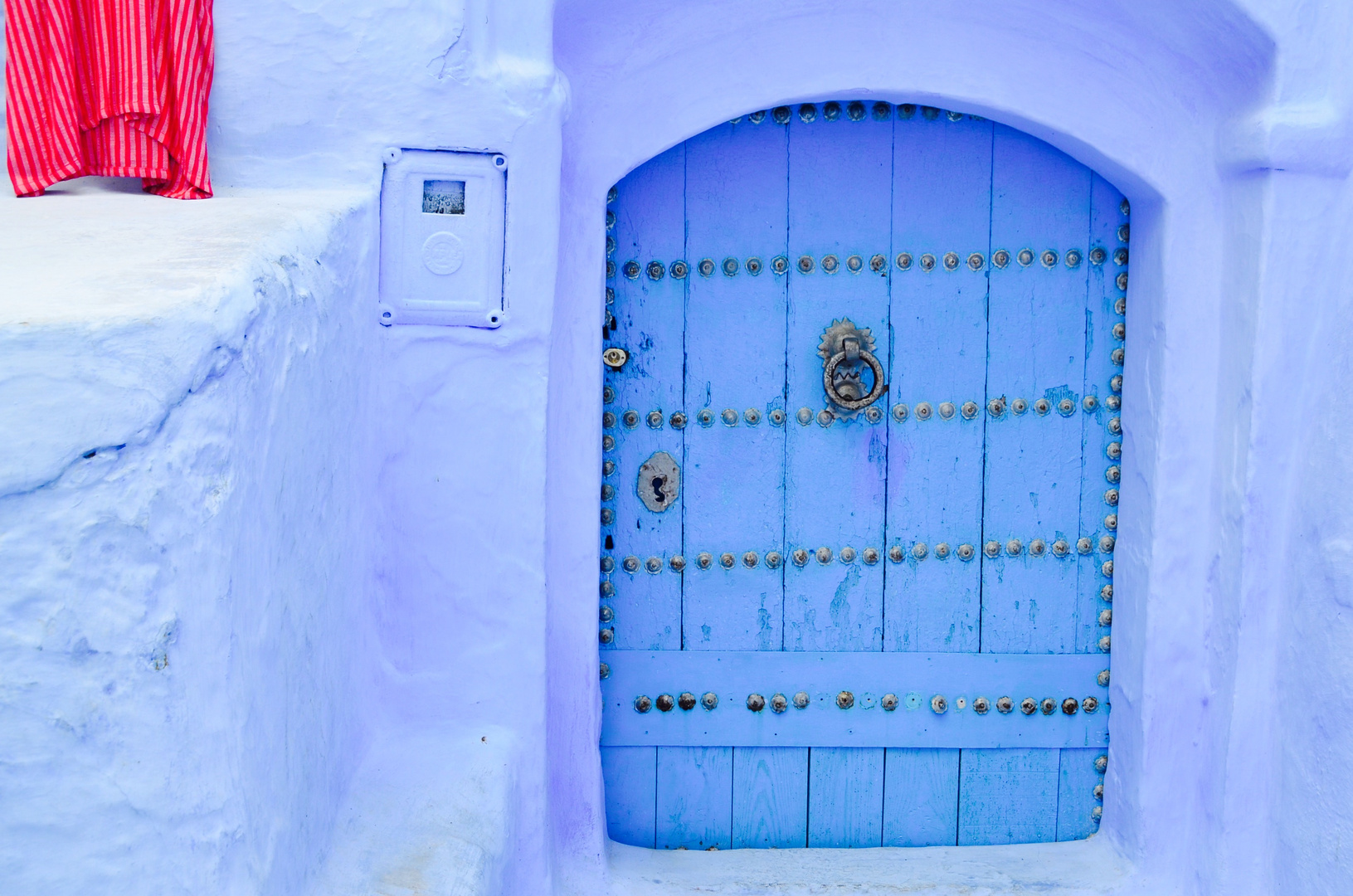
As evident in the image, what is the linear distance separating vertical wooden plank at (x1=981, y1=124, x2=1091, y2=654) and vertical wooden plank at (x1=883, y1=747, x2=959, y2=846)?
0.23 m

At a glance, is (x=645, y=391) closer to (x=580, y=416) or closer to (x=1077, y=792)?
(x=580, y=416)

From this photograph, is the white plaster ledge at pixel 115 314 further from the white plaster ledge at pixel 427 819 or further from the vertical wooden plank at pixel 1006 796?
the vertical wooden plank at pixel 1006 796

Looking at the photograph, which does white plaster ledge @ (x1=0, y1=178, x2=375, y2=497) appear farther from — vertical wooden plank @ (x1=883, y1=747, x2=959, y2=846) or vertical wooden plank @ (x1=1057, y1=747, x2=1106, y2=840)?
vertical wooden plank @ (x1=1057, y1=747, x2=1106, y2=840)

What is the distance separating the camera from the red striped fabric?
1.44 meters

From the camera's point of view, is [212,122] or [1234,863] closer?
[212,122]

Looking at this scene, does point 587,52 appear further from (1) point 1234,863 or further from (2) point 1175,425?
(1) point 1234,863

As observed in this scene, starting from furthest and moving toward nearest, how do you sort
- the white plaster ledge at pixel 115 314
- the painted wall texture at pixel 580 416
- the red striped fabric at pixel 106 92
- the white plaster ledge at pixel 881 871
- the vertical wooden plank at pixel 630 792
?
the vertical wooden plank at pixel 630 792, the white plaster ledge at pixel 881 871, the red striped fabric at pixel 106 92, the painted wall texture at pixel 580 416, the white plaster ledge at pixel 115 314

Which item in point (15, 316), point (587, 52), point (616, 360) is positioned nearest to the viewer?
point (15, 316)

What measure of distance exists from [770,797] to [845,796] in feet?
0.45

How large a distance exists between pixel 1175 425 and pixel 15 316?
5.43 ft

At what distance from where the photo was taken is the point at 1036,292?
188 centimetres

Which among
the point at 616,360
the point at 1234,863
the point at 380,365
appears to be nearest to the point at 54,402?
the point at 380,365

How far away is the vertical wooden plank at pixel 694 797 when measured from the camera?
6.29ft

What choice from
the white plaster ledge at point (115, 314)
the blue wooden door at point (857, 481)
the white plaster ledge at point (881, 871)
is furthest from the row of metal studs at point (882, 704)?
the white plaster ledge at point (115, 314)
